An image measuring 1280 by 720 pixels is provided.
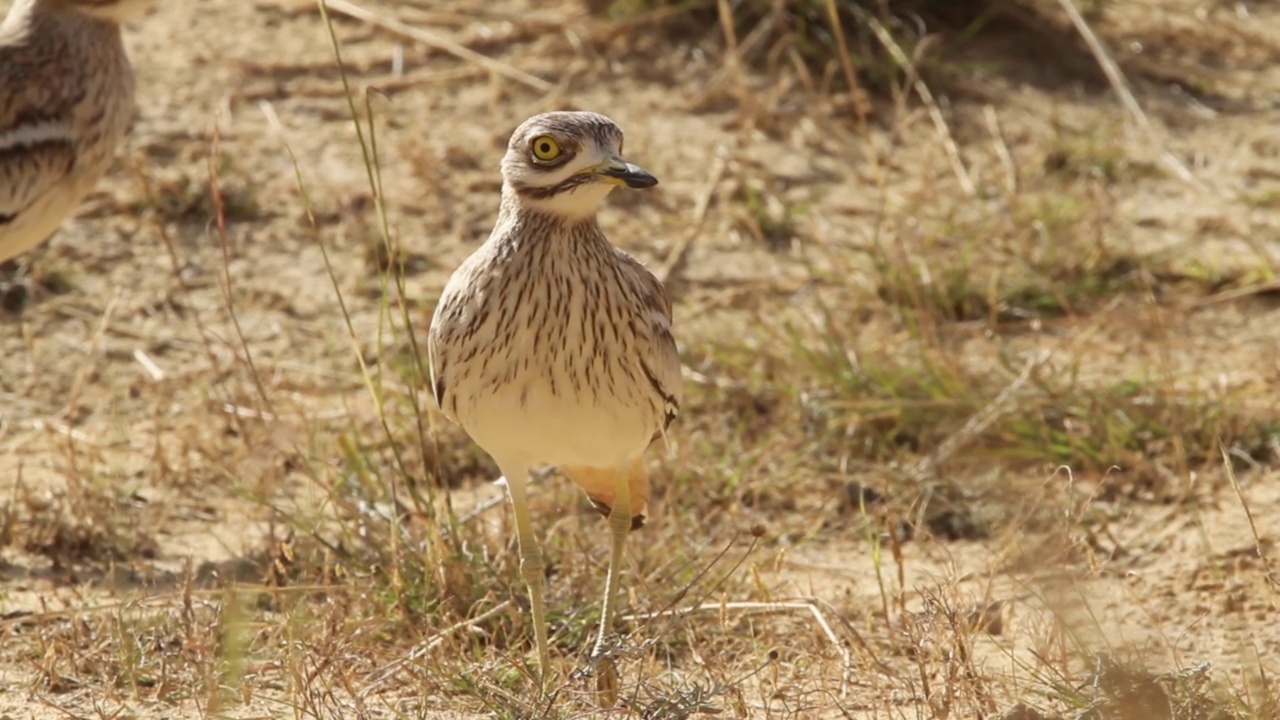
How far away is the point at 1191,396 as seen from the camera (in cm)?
494

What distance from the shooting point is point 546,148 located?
3.46 metres

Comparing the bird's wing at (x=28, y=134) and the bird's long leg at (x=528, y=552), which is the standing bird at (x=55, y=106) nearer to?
the bird's wing at (x=28, y=134)

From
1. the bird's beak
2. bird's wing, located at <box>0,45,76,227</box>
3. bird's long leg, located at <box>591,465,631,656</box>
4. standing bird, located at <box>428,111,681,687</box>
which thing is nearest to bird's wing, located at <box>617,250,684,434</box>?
standing bird, located at <box>428,111,681,687</box>

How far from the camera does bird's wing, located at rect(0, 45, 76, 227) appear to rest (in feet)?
15.6

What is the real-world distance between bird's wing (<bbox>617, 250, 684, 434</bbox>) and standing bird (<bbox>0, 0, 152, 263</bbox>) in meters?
1.97

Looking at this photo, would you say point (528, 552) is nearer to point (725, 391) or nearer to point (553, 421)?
point (553, 421)

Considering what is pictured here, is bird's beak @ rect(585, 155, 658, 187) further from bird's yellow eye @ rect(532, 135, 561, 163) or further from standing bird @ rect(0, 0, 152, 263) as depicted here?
standing bird @ rect(0, 0, 152, 263)

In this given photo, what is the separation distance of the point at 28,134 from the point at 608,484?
2040mm

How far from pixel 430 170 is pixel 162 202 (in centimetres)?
94

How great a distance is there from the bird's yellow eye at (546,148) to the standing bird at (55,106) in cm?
196

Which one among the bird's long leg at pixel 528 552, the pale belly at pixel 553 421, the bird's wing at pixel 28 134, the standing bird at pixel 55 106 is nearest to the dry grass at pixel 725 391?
the bird's long leg at pixel 528 552

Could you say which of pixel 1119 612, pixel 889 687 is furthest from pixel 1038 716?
pixel 1119 612

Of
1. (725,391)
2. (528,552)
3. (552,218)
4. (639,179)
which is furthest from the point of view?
(725,391)

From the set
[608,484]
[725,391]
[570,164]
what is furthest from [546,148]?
[725,391]
